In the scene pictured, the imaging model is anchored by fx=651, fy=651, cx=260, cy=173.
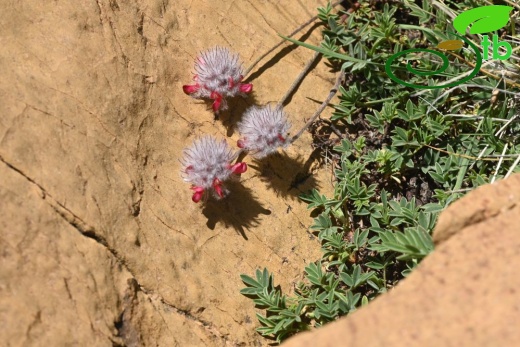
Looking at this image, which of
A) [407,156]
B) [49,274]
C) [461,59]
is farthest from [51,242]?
[461,59]

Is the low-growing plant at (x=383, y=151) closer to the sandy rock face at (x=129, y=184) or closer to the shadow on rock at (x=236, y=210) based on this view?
the sandy rock face at (x=129, y=184)

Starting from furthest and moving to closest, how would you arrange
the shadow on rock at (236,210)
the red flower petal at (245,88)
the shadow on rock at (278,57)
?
1. the shadow on rock at (278,57)
2. the red flower petal at (245,88)
3. the shadow on rock at (236,210)

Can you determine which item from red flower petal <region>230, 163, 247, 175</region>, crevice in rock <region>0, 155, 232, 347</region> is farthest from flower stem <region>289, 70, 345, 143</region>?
crevice in rock <region>0, 155, 232, 347</region>

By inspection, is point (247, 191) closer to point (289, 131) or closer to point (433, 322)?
point (289, 131)

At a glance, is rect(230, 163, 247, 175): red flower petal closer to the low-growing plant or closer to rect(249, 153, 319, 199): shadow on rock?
rect(249, 153, 319, 199): shadow on rock

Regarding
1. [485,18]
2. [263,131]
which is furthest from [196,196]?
[485,18]

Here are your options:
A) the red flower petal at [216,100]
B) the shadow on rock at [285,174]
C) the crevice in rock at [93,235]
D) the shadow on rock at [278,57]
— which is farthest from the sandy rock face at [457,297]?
the shadow on rock at [278,57]
